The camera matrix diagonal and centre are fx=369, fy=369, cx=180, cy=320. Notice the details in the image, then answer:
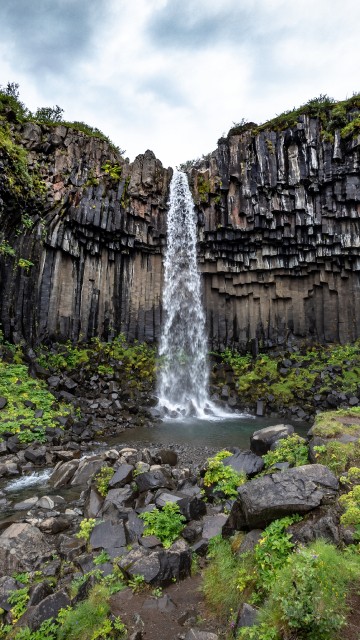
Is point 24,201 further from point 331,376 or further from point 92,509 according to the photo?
point 331,376

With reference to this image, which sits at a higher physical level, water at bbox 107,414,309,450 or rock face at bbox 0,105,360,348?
rock face at bbox 0,105,360,348

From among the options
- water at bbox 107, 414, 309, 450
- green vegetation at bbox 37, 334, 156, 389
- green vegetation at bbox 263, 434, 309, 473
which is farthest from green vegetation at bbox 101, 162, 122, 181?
green vegetation at bbox 263, 434, 309, 473

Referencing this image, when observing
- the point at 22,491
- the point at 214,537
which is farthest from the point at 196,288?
the point at 214,537

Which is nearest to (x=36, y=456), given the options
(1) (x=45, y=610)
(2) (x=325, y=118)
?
(1) (x=45, y=610)

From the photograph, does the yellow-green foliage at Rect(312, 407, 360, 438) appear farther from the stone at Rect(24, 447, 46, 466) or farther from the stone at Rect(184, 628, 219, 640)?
the stone at Rect(24, 447, 46, 466)

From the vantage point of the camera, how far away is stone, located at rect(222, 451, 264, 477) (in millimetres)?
7000

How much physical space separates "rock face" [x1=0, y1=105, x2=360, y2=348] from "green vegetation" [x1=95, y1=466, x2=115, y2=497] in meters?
14.0

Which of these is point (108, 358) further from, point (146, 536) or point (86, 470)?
point (146, 536)

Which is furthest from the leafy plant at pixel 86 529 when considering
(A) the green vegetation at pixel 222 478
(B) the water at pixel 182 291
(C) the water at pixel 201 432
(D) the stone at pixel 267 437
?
(B) the water at pixel 182 291

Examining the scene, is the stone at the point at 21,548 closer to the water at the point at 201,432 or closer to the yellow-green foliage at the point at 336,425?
the yellow-green foliage at the point at 336,425

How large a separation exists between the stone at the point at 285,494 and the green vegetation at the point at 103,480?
359 cm

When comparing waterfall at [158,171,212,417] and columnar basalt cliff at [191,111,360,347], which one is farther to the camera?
waterfall at [158,171,212,417]

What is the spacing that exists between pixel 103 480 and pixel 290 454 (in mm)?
3903

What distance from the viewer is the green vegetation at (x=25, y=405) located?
41.5ft
